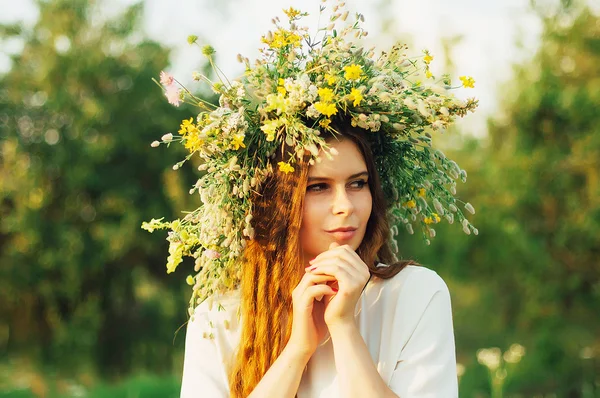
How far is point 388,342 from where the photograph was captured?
2.65m

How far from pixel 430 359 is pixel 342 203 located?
62 centimetres

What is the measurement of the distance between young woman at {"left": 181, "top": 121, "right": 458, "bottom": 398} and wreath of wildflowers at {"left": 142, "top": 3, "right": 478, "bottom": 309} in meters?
0.09

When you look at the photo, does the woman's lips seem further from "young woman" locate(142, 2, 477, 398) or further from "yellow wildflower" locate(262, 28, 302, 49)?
"yellow wildflower" locate(262, 28, 302, 49)

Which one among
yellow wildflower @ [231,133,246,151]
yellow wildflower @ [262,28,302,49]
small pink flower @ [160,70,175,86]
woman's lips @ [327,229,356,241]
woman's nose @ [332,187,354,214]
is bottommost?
woman's lips @ [327,229,356,241]

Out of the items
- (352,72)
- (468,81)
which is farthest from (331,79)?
(468,81)

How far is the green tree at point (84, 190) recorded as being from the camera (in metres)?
12.8

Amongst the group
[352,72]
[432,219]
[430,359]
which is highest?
[352,72]

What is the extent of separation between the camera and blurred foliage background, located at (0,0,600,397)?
1106cm

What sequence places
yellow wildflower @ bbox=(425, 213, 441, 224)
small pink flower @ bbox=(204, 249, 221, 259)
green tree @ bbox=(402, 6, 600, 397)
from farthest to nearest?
green tree @ bbox=(402, 6, 600, 397), yellow wildflower @ bbox=(425, 213, 441, 224), small pink flower @ bbox=(204, 249, 221, 259)

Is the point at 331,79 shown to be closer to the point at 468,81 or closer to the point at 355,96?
the point at 355,96

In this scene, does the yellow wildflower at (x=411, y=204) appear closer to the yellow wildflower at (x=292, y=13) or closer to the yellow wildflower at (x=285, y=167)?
the yellow wildflower at (x=285, y=167)

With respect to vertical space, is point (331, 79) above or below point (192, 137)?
above

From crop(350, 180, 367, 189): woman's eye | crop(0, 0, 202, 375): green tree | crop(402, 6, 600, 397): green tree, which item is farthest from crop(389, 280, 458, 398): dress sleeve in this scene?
crop(0, 0, 202, 375): green tree

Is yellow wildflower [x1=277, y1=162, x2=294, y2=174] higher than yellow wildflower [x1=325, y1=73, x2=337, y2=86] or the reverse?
the reverse
